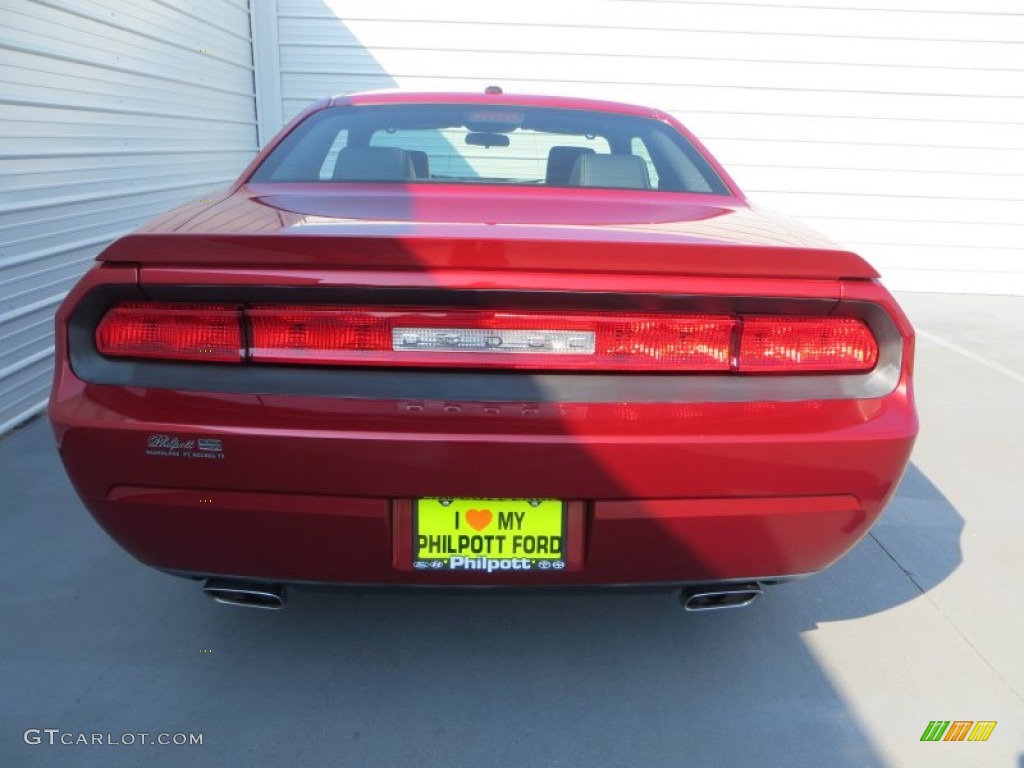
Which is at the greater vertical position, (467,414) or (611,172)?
(611,172)

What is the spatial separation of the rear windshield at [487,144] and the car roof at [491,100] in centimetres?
4

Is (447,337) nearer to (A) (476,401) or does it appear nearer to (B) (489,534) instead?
(A) (476,401)

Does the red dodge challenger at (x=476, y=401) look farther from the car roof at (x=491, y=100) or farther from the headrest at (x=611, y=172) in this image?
the car roof at (x=491, y=100)

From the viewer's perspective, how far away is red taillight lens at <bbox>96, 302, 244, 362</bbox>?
5.34ft

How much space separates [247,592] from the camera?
72.6 inches

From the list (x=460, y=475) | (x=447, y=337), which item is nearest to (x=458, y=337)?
(x=447, y=337)

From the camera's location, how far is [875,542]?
9.52 feet

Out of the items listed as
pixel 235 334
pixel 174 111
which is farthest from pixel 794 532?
pixel 174 111

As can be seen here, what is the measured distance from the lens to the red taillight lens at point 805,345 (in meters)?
1.67

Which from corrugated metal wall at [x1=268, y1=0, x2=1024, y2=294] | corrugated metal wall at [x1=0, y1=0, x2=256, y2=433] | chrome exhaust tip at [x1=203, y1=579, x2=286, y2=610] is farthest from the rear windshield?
corrugated metal wall at [x1=268, y1=0, x2=1024, y2=294]

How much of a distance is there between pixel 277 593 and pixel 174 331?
676 mm

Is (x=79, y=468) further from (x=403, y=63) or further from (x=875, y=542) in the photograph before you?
(x=403, y=63)

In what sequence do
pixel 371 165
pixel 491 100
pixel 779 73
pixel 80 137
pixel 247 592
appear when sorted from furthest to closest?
pixel 779 73 < pixel 80 137 < pixel 491 100 < pixel 371 165 < pixel 247 592

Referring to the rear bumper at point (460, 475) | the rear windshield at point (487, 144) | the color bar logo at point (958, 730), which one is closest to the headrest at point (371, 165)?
the rear windshield at point (487, 144)
